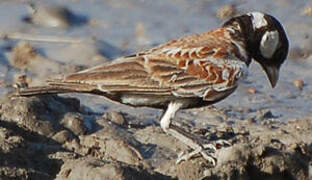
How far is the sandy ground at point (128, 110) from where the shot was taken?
705cm

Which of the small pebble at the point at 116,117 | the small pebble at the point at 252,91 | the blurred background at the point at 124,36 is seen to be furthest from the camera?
the small pebble at the point at 252,91

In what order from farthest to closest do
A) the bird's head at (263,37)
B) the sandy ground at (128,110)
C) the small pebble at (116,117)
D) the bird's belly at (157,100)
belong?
the small pebble at (116,117)
the bird's head at (263,37)
the bird's belly at (157,100)
the sandy ground at (128,110)

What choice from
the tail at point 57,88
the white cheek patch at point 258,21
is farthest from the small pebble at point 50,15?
the tail at point 57,88

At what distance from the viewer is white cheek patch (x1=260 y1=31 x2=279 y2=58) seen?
8352mm

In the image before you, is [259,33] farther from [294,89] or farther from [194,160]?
[294,89]

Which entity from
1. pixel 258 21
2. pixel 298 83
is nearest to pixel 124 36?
pixel 298 83

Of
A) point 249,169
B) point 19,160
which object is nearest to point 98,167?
point 19,160

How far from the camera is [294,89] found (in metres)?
11.0

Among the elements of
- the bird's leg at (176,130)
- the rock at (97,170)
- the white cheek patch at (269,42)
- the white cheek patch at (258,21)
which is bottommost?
the rock at (97,170)

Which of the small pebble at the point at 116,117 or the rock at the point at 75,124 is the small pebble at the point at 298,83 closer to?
the small pebble at the point at 116,117

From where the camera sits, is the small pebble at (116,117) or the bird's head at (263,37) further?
the small pebble at (116,117)

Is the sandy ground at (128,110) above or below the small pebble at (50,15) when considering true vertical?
below

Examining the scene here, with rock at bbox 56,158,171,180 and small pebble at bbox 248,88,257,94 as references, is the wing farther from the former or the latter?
small pebble at bbox 248,88,257,94

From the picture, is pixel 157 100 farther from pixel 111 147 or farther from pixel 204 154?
pixel 204 154
